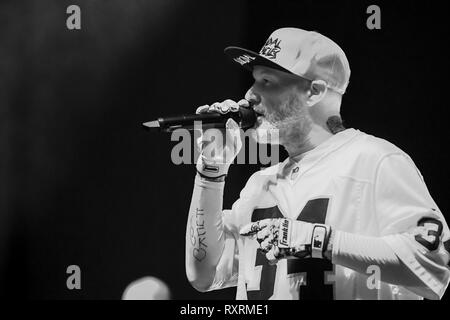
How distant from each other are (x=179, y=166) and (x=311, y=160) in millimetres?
721

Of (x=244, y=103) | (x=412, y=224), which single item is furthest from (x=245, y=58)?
(x=412, y=224)

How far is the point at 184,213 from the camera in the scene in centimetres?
266

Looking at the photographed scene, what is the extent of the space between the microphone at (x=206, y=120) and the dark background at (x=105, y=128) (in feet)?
1.77

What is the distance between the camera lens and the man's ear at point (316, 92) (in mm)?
2080

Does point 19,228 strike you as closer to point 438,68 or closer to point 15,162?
point 15,162

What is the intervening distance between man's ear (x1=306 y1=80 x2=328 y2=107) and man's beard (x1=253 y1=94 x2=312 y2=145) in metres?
0.03

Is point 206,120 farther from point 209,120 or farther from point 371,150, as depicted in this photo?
point 371,150

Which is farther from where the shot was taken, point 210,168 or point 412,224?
point 210,168

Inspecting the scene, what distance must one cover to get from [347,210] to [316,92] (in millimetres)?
375

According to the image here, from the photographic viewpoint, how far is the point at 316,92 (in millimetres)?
2092

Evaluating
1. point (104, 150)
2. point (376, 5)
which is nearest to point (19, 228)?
point (104, 150)

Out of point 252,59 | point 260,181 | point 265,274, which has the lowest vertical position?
point 265,274

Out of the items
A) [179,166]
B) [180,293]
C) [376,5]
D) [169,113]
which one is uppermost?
[376,5]

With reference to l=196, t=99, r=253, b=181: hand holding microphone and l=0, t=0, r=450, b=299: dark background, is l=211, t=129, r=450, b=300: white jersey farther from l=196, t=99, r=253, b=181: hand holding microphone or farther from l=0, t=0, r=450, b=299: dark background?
l=0, t=0, r=450, b=299: dark background
